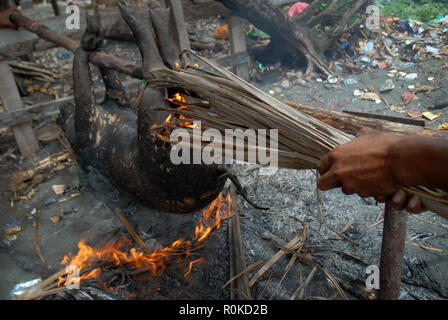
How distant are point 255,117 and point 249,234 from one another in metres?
1.43

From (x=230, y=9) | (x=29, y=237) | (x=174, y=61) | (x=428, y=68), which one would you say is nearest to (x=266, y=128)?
(x=174, y=61)

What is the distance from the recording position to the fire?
2.70 metres

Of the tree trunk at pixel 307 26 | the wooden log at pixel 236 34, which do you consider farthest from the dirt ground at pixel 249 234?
the wooden log at pixel 236 34

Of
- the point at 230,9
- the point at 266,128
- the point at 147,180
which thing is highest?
the point at 230,9

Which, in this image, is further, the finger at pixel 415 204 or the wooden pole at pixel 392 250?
the wooden pole at pixel 392 250

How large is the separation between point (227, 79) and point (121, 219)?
2.14 m

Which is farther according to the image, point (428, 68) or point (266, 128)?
→ point (428, 68)

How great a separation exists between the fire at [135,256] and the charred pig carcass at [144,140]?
42 centimetres

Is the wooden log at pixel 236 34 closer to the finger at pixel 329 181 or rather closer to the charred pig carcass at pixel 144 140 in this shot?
the charred pig carcass at pixel 144 140

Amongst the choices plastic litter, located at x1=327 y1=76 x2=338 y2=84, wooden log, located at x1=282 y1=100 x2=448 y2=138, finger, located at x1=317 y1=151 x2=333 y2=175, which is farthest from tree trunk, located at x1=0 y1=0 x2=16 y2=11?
finger, located at x1=317 y1=151 x2=333 y2=175

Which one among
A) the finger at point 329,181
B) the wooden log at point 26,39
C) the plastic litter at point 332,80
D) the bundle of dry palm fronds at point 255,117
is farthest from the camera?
the plastic litter at point 332,80

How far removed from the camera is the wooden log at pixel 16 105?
4309 mm

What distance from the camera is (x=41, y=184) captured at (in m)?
4.27
